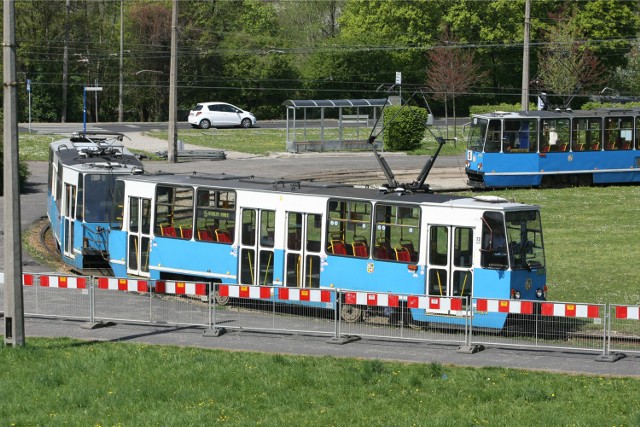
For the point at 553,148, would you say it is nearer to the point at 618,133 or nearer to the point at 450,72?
the point at 618,133

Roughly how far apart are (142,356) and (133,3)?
7127 centimetres

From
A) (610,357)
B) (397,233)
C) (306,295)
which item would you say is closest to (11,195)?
(306,295)

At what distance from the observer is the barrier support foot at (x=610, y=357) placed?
17.3m

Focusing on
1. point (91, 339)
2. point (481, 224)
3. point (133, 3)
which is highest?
point (133, 3)

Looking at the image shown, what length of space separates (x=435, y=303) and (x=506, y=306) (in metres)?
1.12

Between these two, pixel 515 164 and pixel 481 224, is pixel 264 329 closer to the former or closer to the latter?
pixel 481 224

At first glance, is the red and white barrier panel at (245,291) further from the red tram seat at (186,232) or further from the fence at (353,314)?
the red tram seat at (186,232)

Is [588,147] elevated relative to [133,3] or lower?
lower

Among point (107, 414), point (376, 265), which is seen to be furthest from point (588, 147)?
point (107, 414)

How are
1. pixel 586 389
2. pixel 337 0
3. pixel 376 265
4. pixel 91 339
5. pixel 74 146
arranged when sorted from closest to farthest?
1. pixel 586 389
2. pixel 91 339
3. pixel 376 265
4. pixel 74 146
5. pixel 337 0

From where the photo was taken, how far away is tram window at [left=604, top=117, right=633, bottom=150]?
136 feet

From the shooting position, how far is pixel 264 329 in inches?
763

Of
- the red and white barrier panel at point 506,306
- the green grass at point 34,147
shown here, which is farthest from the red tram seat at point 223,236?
the green grass at point 34,147

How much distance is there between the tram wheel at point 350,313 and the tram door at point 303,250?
2.21 m
